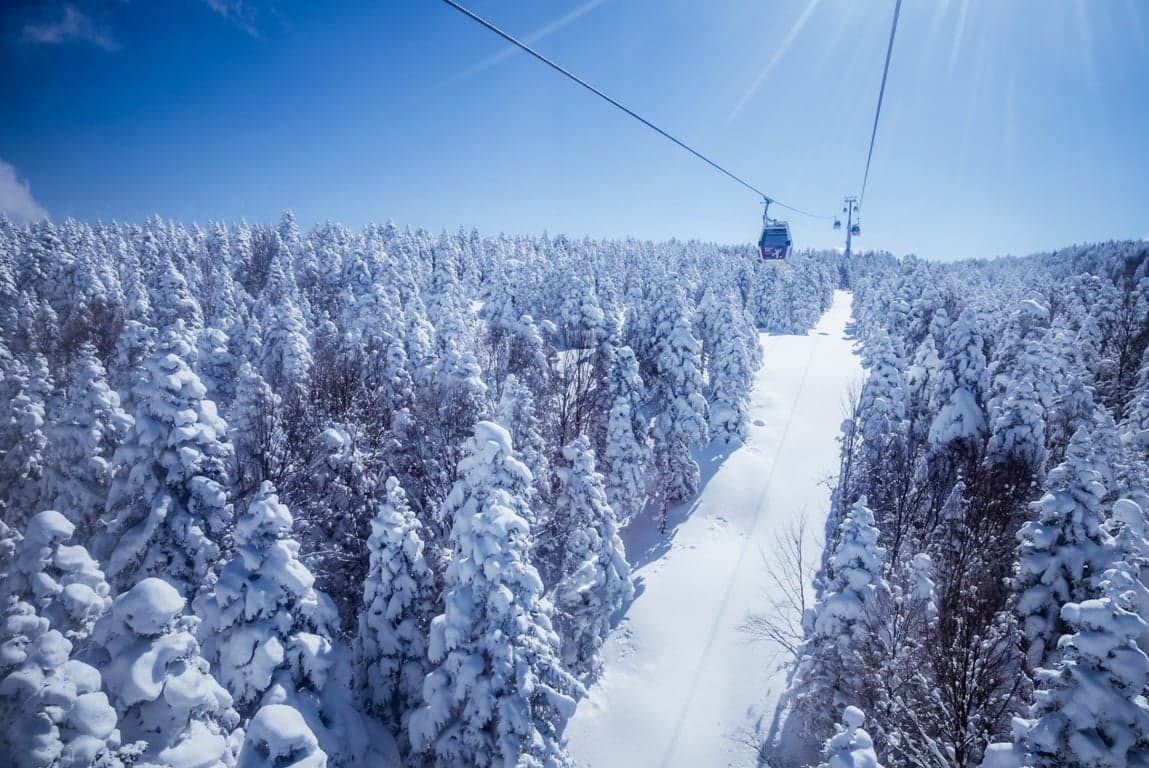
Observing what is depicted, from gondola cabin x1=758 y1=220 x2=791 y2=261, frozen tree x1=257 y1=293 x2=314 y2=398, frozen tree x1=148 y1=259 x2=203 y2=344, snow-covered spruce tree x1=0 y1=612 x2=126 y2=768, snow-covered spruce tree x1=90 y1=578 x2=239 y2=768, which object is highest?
gondola cabin x1=758 y1=220 x2=791 y2=261

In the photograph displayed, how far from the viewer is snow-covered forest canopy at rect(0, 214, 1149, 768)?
268 inches

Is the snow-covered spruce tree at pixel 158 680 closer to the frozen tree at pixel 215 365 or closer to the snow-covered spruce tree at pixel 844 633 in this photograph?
the snow-covered spruce tree at pixel 844 633

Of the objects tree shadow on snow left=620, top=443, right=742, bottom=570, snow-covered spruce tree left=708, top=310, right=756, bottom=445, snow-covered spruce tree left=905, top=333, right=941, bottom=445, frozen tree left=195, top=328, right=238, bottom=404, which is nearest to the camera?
frozen tree left=195, top=328, right=238, bottom=404

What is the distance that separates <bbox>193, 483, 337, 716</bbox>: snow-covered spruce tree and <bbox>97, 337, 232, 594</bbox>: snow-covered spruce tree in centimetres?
242

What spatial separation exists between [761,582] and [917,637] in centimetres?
821

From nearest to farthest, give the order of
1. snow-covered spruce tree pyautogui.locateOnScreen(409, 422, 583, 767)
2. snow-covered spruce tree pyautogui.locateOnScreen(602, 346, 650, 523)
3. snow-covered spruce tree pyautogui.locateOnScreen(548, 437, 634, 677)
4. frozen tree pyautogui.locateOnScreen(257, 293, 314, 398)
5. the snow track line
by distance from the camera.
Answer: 1. snow-covered spruce tree pyautogui.locateOnScreen(409, 422, 583, 767)
2. the snow track line
3. snow-covered spruce tree pyautogui.locateOnScreen(548, 437, 634, 677)
4. snow-covered spruce tree pyautogui.locateOnScreen(602, 346, 650, 523)
5. frozen tree pyautogui.locateOnScreen(257, 293, 314, 398)

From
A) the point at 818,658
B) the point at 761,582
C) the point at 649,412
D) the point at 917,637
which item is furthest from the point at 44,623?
the point at 649,412

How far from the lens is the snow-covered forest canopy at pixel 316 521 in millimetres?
6375

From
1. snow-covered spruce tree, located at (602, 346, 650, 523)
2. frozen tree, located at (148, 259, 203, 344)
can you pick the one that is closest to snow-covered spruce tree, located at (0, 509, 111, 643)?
snow-covered spruce tree, located at (602, 346, 650, 523)

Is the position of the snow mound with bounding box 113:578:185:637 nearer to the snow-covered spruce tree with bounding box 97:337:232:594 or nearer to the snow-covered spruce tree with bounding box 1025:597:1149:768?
the snow-covered spruce tree with bounding box 97:337:232:594

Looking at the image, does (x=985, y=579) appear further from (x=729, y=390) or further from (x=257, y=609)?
(x=257, y=609)

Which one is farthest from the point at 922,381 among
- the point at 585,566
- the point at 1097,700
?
the point at 1097,700

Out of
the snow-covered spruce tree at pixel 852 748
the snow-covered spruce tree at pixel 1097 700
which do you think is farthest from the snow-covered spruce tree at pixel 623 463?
the snow-covered spruce tree at pixel 1097 700

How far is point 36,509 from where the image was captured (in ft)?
52.9
